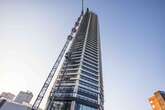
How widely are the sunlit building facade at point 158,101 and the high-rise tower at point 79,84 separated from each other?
2479 cm

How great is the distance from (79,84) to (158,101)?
33114 millimetres

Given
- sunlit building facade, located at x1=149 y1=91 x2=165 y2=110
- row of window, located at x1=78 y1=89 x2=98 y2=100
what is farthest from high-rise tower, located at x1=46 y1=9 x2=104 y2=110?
sunlit building facade, located at x1=149 y1=91 x2=165 y2=110

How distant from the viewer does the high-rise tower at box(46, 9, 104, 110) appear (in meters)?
63.8

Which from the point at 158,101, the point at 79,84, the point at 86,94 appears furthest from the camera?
the point at 79,84

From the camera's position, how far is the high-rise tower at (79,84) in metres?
63.8

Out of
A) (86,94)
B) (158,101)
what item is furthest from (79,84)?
(158,101)

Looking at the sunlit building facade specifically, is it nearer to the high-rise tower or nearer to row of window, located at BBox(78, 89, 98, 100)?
the high-rise tower

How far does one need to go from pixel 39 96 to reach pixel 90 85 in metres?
33.6

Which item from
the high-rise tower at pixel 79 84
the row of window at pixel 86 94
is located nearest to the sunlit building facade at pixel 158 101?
the high-rise tower at pixel 79 84

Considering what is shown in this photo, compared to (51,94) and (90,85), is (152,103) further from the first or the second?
(51,94)

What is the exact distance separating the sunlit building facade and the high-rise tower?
24.8 meters

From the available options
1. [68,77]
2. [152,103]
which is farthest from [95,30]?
[152,103]

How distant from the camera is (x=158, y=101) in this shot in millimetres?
50750

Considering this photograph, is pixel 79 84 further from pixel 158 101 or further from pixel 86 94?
pixel 158 101
